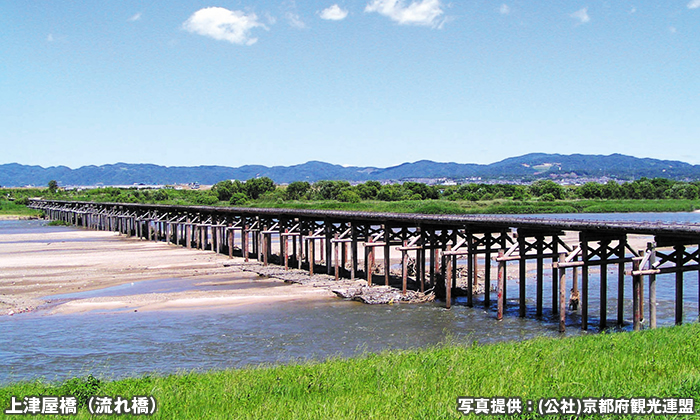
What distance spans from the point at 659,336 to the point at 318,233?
952 inches

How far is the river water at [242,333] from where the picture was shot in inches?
684

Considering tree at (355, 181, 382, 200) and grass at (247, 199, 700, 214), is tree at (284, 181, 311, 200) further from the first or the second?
grass at (247, 199, 700, 214)

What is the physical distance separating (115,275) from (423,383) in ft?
95.0

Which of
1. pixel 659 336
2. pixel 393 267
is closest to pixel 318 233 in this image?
pixel 393 267

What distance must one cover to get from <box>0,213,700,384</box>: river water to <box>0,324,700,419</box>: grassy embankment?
446 cm

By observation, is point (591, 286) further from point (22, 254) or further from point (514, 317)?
point (22, 254)

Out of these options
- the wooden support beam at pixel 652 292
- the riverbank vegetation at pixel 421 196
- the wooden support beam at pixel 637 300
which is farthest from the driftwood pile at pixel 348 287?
the riverbank vegetation at pixel 421 196

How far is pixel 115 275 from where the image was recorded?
35938mm

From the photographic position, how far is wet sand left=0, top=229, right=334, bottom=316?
26.8 meters

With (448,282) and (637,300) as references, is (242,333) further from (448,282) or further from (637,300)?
(637,300)

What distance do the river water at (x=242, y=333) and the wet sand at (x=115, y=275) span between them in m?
1.83

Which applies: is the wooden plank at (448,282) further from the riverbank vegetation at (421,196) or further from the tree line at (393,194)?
the tree line at (393,194)

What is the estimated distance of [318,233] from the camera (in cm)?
3694

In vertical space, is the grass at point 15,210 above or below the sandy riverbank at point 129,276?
above
